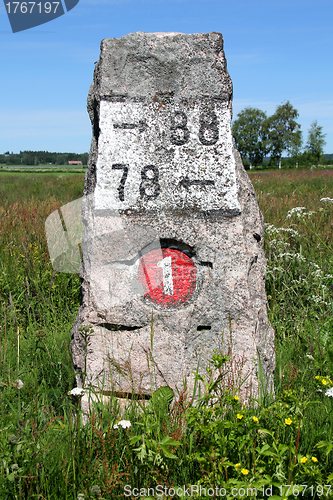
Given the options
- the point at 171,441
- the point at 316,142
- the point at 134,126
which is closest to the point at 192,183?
the point at 134,126

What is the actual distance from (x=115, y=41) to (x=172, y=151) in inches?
29.9

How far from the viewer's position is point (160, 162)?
87.3 inches

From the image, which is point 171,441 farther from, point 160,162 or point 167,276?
point 160,162

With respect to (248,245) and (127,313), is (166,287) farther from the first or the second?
(248,245)

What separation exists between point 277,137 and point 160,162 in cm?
6589

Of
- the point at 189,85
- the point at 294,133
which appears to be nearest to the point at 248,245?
the point at 189,85

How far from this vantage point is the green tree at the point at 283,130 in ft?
200

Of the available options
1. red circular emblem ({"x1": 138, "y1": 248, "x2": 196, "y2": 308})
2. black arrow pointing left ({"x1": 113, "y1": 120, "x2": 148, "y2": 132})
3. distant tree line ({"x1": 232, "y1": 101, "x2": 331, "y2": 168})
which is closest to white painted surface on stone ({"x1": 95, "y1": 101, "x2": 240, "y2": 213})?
black arrow pointing left ({"x1": 113, "y1": 120, "x2": 148, "y2": 132})

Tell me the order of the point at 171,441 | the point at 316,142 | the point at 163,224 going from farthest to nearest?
the point at 316,142 → the point at 163,224 → the point at 171,441

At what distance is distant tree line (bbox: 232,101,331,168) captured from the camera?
61031 mm

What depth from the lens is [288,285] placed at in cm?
368

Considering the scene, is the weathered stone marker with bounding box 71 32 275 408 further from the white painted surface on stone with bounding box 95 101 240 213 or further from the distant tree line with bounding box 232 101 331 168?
the distant tree line with bounding box 232 101 331 168

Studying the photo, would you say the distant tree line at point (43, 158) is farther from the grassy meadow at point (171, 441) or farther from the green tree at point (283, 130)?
the grassy meadow at point (171, 441)

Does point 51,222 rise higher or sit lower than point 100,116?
lower
